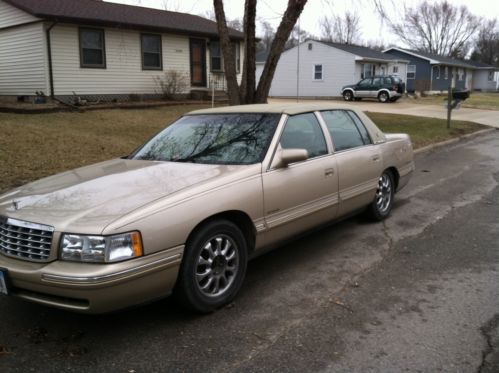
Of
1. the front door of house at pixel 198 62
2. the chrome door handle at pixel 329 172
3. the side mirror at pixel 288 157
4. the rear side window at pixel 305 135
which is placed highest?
the front door of house at pixel 198 62

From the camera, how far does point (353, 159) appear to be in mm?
5398

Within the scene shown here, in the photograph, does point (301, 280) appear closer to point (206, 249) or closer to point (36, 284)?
point (206, 249)

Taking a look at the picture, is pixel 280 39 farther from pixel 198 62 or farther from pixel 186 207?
pixel 198 62

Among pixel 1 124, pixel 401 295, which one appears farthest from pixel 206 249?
pixel 1 124

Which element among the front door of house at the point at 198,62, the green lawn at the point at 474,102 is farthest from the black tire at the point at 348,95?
the front door of house at the point at 198,62

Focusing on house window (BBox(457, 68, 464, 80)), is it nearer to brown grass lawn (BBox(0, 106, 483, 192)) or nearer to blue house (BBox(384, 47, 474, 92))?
blue house (BBox(384, 47, 474, 92))

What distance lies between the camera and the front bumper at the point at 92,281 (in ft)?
10.1

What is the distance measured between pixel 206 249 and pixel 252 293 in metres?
0.72

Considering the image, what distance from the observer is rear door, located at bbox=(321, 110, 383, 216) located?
5223mm

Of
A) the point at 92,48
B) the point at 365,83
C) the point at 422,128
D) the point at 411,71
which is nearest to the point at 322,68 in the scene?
the point at 365,83

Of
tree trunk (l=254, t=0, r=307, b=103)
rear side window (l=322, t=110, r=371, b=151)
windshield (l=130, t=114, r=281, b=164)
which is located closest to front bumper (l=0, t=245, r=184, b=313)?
windshield (l=130, t=114, r=281, b=164)

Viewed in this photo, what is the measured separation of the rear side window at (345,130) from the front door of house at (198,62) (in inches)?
685

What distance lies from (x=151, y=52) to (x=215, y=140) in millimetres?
16938

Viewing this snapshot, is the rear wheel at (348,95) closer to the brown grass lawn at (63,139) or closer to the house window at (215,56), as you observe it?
the house window at (215,56)
